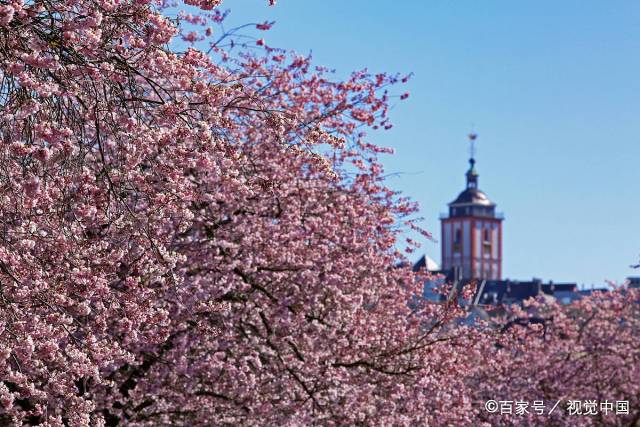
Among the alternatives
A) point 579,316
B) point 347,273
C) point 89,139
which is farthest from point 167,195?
point 579,316

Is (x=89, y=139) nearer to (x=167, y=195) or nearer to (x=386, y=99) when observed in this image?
(x=167, y=195)

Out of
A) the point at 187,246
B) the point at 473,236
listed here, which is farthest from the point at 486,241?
the point at 187,246

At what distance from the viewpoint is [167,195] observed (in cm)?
738

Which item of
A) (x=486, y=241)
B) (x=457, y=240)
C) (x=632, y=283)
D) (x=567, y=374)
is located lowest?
(x=567, y=374)

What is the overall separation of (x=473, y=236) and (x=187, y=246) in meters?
141

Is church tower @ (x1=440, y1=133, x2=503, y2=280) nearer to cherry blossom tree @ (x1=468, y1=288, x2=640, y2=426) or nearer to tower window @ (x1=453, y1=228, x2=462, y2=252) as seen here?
tower window @ (x1=453, y1=228, x2=462, y2=252)

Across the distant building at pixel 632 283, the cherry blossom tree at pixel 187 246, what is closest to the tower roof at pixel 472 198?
the distant building at pixel 632 283

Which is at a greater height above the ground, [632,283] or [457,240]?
[457,240]

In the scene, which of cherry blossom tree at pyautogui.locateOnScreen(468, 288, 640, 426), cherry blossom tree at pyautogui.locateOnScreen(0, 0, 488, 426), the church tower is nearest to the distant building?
cherry blossom tree at pyautogui.locateOnScreen(468, 288, 640, 426)

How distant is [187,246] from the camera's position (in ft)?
36.9

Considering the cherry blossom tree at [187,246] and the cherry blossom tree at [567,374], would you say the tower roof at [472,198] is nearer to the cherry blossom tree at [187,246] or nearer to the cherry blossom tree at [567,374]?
the cherry blossom tree at [567,374]

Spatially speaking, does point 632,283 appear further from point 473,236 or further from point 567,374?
point 473,236

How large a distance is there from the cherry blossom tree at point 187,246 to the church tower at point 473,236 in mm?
135201

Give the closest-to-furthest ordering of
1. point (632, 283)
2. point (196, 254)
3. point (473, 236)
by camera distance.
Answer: point (196, 254) → point (632, 283) → point (473, 236)
